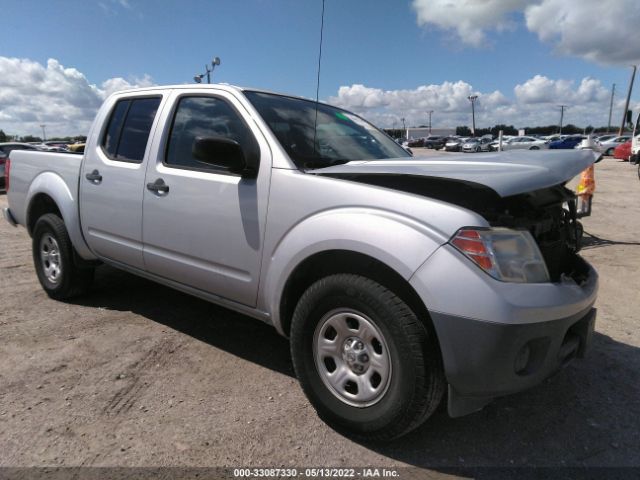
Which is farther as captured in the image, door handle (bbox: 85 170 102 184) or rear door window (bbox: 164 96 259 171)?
door handle (bbox: 85 170 102 184)

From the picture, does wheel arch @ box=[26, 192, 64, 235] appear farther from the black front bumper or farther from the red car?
the red car

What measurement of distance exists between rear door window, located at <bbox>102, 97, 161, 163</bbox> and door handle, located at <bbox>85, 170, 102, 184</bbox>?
0.17m

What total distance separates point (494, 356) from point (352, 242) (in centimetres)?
80

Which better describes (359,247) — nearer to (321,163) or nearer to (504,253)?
(504,253)

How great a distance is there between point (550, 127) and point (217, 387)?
131 meters

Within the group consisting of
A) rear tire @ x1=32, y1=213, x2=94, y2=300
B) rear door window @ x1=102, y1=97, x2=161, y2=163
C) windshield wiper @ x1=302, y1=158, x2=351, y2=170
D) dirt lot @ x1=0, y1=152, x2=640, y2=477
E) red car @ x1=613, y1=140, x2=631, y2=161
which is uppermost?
red car @ x1=613, y1=140, x2=631, y2=161

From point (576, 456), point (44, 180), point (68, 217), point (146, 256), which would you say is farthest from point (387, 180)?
point (44, 180)

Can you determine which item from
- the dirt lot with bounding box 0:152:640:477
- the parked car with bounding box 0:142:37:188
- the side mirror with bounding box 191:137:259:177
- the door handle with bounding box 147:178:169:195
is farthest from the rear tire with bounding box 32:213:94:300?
the parked car with bounding box 0:142:37:188

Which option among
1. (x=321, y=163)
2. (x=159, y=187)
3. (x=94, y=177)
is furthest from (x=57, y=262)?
(x=321, y=163)

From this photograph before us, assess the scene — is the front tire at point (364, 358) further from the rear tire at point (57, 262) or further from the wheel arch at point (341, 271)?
the rear tire at point (57, 262)

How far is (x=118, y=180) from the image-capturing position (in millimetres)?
3729

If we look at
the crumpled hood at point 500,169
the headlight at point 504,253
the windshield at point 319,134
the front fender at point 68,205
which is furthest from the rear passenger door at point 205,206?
the headlight at point 504,253

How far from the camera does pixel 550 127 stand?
118m

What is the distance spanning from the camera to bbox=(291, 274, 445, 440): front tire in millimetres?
2199
